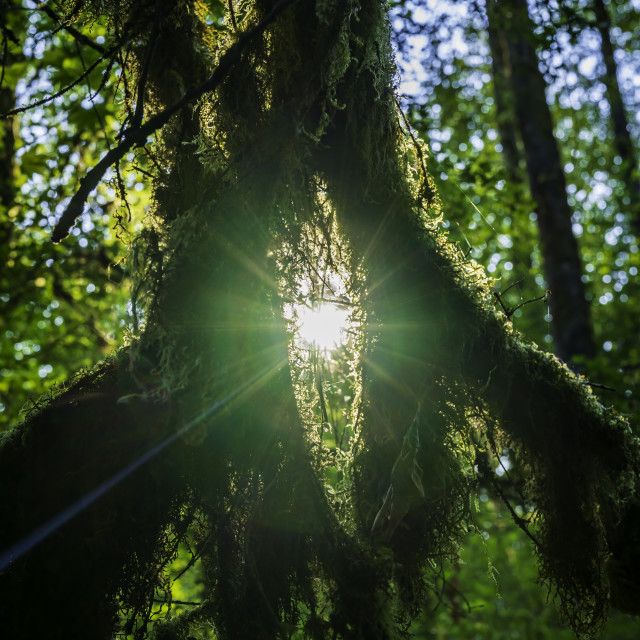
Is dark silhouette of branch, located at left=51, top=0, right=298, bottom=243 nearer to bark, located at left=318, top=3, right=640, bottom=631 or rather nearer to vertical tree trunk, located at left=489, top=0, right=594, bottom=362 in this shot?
bark, located at left=318, top=3, right=640, bottom=631

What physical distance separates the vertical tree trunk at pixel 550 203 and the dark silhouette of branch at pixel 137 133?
148 inches

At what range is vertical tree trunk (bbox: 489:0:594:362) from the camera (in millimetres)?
5637

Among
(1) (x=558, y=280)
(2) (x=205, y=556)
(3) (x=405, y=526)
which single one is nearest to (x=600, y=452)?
(3) (x=405, y=526)

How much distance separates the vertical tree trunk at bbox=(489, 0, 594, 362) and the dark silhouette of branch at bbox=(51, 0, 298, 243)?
3758mm

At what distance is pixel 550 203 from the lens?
248 inches

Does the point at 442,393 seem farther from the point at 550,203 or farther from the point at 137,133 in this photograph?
the point at 550,203

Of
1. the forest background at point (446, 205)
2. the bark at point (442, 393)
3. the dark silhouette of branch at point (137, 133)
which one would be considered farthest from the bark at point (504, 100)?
the dark silhouette of branch at point (137, 133)

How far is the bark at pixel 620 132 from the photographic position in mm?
10000

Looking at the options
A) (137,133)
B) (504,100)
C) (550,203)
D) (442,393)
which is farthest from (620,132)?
(137,133)

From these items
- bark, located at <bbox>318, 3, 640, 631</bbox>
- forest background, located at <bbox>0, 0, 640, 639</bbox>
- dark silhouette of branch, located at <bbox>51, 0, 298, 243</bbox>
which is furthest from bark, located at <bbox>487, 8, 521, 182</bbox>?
dark silhouette of branch, located at <bbox>51, 0, 298, 243</bbox>

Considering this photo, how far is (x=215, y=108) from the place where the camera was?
1.94 meters

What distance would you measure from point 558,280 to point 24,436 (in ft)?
19.5

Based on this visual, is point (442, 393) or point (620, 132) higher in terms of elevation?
point (620, 132)

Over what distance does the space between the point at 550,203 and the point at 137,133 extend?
5.93m
